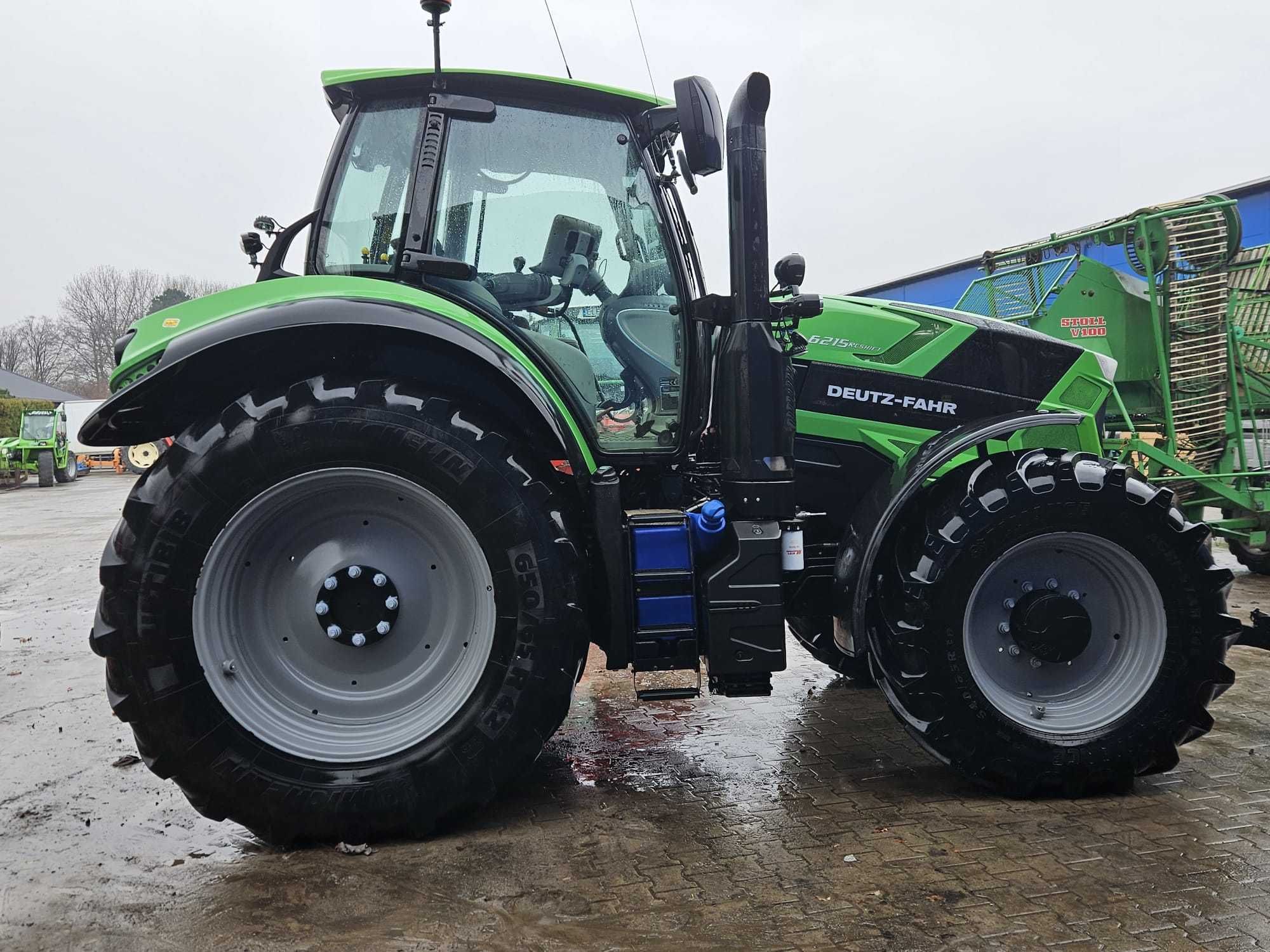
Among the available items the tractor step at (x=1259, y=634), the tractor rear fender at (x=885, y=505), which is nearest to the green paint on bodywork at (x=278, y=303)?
the tractor rear fender at (x=885, y=505)

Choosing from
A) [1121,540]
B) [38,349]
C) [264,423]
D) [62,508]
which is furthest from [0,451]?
[38,349]

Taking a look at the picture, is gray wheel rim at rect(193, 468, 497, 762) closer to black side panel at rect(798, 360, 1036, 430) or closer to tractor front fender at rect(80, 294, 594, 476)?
tractor front fender at rect(80, 294, 594, 476)

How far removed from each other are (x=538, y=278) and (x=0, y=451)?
2523cm

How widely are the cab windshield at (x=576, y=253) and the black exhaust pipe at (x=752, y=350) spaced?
0.98 ft

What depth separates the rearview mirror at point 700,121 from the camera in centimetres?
300

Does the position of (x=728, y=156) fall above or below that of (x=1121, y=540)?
above

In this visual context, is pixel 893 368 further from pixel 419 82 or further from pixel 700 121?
pixel 419 82

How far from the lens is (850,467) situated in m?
3.85

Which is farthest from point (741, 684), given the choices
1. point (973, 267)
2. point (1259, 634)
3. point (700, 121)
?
point (973, 267)

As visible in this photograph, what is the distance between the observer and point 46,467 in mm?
23562

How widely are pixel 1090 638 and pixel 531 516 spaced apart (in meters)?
2.10

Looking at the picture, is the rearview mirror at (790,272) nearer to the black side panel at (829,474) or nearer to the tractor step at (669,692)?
the black side panel at (829,474)

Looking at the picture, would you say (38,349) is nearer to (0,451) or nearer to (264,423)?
(0,451)

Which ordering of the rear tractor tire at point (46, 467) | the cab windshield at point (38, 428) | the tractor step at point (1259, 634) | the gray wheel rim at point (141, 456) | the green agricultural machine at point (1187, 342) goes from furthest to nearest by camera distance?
the gray wheel rim at point (141, 456) → the cab windshield at point (38, 428) → the rear tractor tire at point (46, 467) → the green agricultural machine at point (1187, 342) → the tractor step at point (1259, 634)
